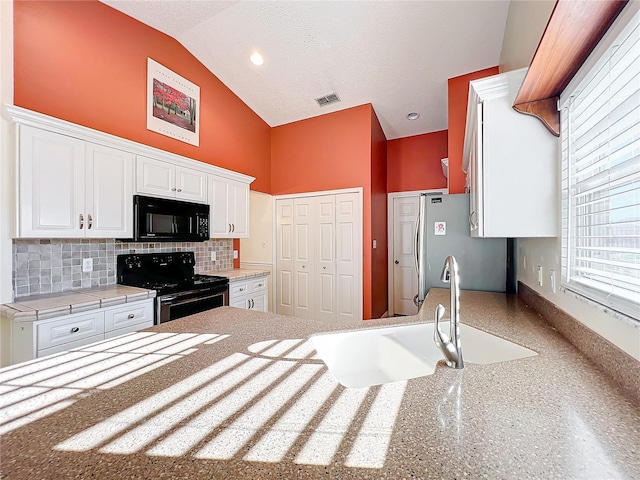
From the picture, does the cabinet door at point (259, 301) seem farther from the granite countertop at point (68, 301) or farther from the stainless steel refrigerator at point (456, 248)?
the stainless steel refrigerator at point (456, 248)

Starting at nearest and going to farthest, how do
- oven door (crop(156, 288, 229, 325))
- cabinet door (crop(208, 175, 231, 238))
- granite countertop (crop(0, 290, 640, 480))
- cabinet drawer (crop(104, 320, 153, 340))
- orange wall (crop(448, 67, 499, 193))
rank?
granite countertop (crop(0, 290, 640, 480)) < cabinet drawer (crop(104, 320, 153, 340)) < oven door (crop(156, 288, 229, 325)) < orange wall (crop(448, 67, 499, 193)) < cabinet door (crop(208, 175, 231, 238))

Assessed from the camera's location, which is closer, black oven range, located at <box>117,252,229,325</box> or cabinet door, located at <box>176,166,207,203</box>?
black oven range, located at <box>117,252,229,325</box>

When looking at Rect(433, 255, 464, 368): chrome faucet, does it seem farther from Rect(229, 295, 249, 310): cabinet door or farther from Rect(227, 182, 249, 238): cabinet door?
Rect(227, 182, 249, 238): cabinet door

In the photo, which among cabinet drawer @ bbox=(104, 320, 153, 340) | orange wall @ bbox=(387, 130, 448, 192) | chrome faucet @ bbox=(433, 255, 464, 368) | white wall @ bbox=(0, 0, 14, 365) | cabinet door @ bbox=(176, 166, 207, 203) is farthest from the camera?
orange wall @ bbox=(387, 130, 448, 192)

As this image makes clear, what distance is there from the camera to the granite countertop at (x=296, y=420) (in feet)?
1.62

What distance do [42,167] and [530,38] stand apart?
10.7ft

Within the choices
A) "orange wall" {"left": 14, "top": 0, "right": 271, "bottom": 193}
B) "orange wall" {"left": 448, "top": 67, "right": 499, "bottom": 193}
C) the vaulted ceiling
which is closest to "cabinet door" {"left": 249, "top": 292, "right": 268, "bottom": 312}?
"orange wall" {"left": 14, "top": 0, "right": 271, "bottom": 193}

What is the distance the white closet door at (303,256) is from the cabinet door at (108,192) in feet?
7.69

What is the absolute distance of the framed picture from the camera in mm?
2980

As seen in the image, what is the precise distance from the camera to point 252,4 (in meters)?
2.79

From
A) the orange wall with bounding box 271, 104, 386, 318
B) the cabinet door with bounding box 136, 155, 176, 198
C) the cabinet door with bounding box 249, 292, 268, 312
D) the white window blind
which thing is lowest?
the cabinet door with bounding box 249, 292, 268, 312

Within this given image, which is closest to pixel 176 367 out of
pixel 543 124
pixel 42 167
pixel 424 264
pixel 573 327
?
pixel 573 327

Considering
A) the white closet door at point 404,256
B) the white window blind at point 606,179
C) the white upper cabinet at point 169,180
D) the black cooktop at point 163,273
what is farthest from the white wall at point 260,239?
the white window blind at point 606,179

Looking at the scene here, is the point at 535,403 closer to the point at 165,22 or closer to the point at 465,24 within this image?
the point at 465,24
